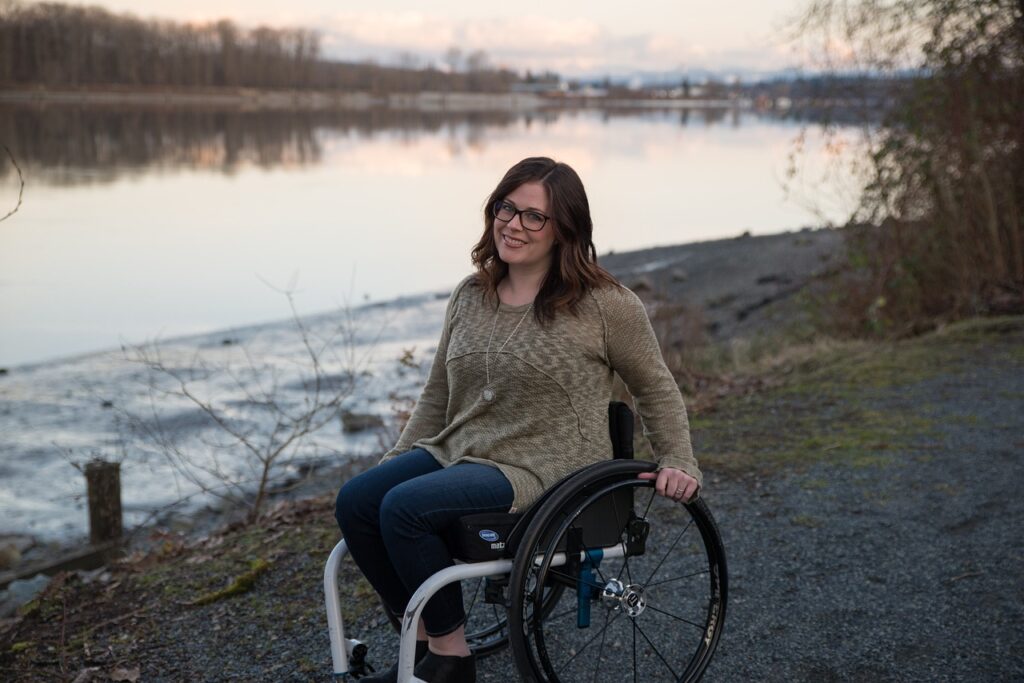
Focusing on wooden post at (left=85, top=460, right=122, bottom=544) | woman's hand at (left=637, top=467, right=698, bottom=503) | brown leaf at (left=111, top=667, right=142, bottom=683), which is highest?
woman's hand at (left=637, top=467, right=698, bottom=503)

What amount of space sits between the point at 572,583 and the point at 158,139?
1884 inches

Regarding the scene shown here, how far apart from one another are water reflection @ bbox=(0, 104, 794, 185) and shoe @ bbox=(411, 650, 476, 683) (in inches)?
1069

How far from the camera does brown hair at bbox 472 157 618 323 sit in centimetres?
284

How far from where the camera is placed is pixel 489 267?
9.97 ft

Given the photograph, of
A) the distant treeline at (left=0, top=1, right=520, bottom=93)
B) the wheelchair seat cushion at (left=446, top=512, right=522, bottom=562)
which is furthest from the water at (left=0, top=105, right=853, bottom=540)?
the distant treeline at (left=0, top=1, right=520, bottom=93)

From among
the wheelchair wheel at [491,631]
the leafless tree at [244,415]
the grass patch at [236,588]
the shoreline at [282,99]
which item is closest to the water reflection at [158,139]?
the shoreline at [282,99]

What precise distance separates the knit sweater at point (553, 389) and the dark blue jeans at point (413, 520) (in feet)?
0.33

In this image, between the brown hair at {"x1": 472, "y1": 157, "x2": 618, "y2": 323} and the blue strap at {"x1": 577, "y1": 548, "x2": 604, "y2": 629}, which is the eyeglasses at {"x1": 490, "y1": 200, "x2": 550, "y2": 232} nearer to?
the brown hair at {"x1": 472, "y1": 157, "x2": 618, "y2": 323}

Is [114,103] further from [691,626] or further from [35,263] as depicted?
[691,626]

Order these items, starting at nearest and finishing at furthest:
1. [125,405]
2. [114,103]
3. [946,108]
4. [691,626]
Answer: [691,626], [946,108], [125,405], [114,103]

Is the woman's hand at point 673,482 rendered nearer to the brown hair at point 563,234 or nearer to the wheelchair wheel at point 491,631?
the brown hair at point 563,234

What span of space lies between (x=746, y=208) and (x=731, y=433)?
24.5 meters

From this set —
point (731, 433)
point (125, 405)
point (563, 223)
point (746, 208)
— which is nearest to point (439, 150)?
point (746, 208)

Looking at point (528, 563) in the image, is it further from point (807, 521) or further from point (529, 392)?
point (807, 521)
